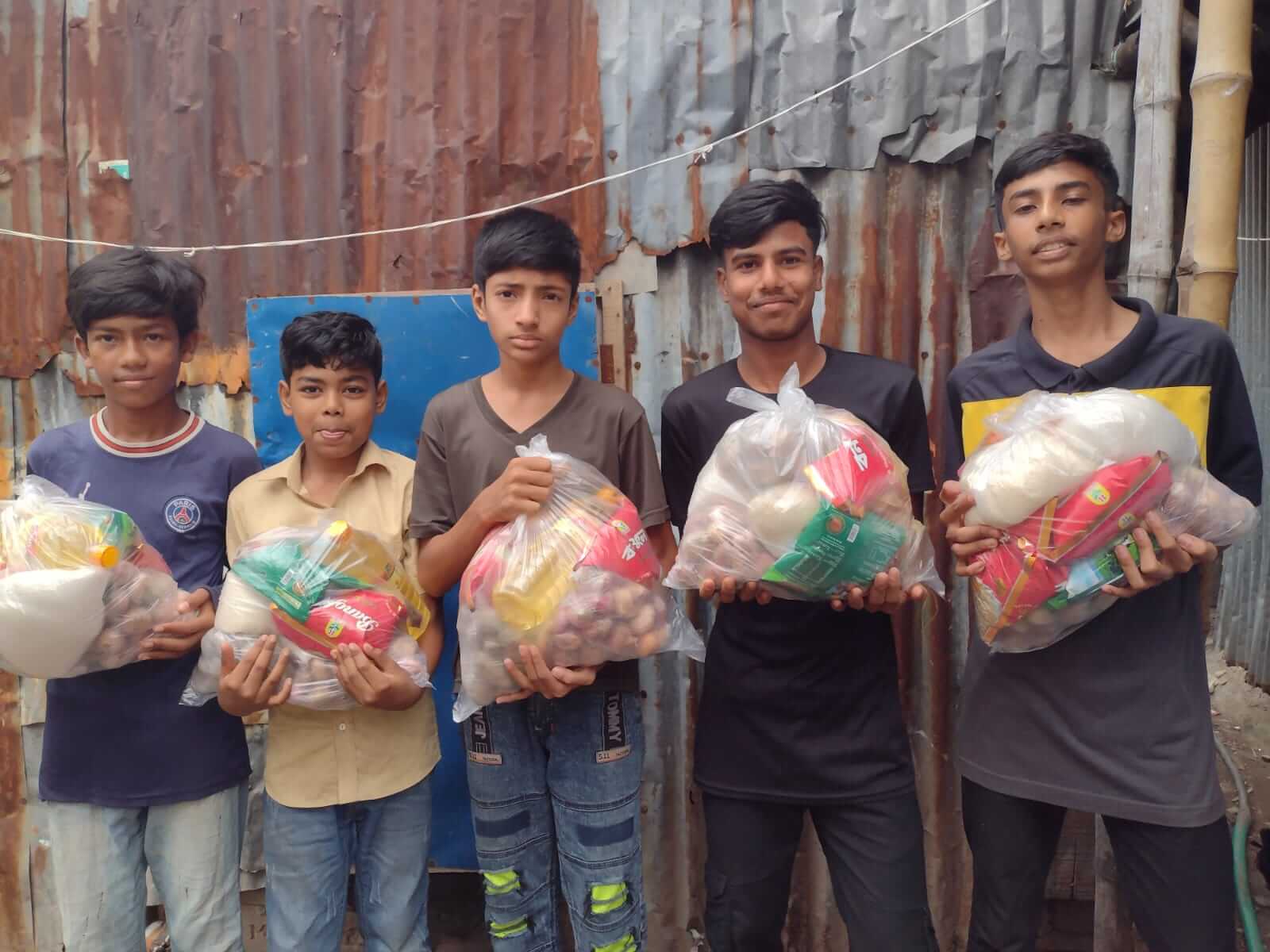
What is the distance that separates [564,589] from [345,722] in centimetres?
79

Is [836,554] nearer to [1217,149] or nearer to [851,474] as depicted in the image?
[851,474]

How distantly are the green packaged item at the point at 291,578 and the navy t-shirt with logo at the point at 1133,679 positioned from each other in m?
1.62

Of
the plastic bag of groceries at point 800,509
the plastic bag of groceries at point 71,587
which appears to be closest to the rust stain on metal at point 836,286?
the plastic bag of groceries at point 800,509

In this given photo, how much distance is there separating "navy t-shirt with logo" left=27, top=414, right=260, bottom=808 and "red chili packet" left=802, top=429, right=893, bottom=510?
1610 millimetres

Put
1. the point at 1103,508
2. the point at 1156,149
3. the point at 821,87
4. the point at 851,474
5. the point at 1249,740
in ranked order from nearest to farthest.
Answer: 1. the point at 1103,508
2. the point at 851,474
3. the point at 1156,149
4. the point at 821,87
5. the point at 1249,740

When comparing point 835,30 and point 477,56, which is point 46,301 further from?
point 835,30

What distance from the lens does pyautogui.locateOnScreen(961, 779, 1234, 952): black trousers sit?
180 centimetres

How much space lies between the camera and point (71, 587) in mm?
1839

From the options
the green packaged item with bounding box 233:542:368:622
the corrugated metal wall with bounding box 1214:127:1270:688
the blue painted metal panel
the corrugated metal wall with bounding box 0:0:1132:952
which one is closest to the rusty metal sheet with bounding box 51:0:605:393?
the corrugated metal wall with bounding box 0:0:1132:952

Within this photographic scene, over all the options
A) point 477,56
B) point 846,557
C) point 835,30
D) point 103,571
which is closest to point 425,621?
point 103,571

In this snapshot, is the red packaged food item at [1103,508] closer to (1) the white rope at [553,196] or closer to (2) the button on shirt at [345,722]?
(2) the button on shirt at [345,722]

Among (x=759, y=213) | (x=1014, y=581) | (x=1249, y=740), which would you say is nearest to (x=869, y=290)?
(x=759, y=213)

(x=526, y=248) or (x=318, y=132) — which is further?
(x=318, y=132)

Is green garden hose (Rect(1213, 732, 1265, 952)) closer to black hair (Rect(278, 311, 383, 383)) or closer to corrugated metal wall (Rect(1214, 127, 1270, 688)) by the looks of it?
black hair (Rect(278, 311, 383, 383))
